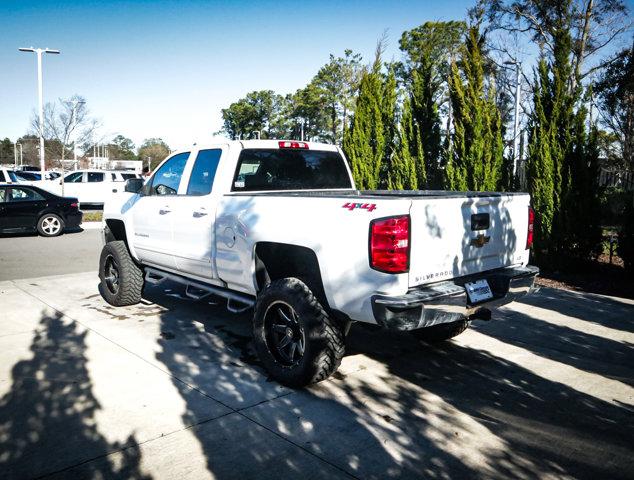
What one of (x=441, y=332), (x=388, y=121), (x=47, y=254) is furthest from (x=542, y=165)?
(x=47, y=254)

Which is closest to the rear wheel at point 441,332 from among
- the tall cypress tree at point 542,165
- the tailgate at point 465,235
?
the tailgate at point 465,235

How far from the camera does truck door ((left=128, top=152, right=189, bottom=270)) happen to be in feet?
18.2

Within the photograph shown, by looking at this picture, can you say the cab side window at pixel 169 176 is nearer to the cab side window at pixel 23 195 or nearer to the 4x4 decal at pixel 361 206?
the 4x4 decal at pixel 361 206

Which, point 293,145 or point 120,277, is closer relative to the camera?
point 293,145

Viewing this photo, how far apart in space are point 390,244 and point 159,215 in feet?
10.8

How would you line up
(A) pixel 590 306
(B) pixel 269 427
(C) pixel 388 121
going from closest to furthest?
(B) pixel 269 427, (A) pixel 590 306, (C) pixel 388 121

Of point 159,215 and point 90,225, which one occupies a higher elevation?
point 159,215

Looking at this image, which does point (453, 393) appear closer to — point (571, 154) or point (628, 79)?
point (571, 154)

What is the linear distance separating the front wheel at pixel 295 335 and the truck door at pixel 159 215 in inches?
67.2

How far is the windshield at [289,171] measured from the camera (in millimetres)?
4984

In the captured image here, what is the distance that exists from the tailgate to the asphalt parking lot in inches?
40.2

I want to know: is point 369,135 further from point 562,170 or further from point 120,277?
point 120,277

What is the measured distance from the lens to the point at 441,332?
5164 millimetres

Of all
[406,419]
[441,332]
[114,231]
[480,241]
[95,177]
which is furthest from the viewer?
[95,177]
